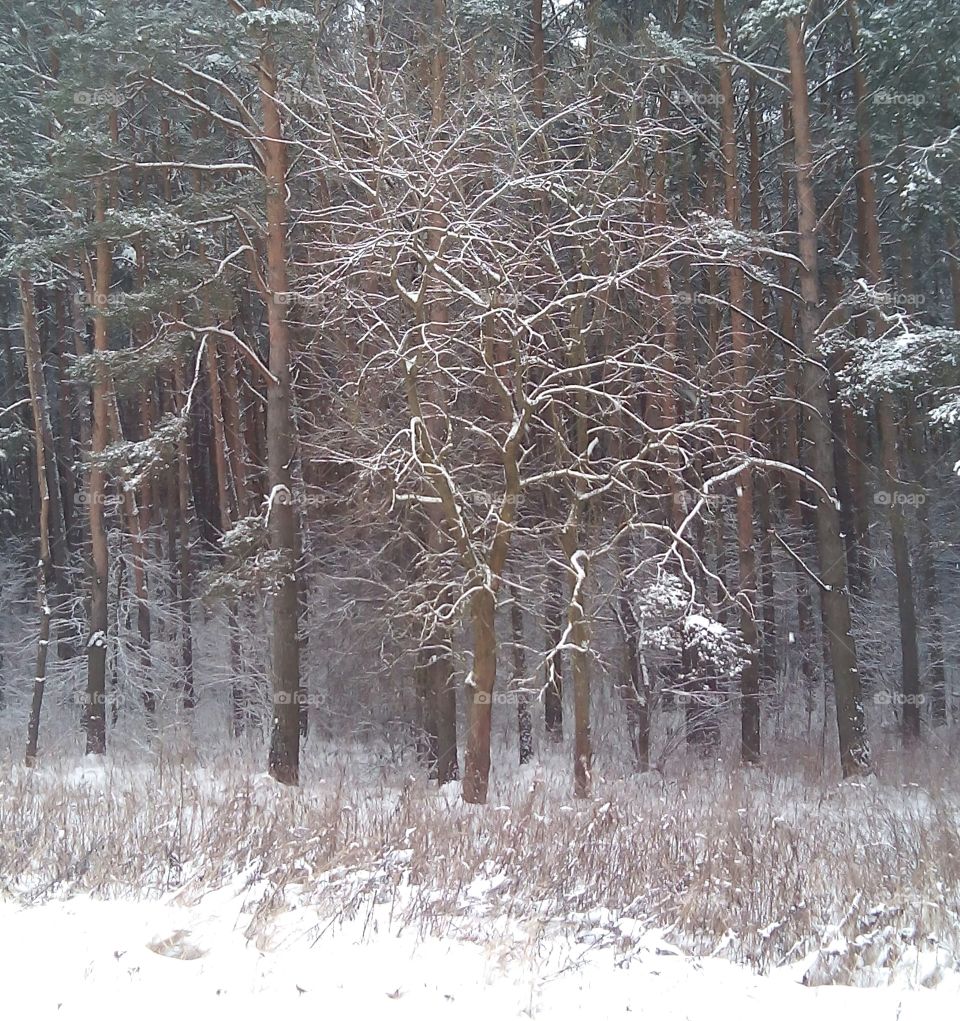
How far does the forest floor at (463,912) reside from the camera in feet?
13.5

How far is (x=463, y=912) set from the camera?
206 inches

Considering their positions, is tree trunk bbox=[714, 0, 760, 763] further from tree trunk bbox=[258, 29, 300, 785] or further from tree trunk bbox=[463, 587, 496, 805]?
tree trunk bbox=[258, 29, 300, 785]

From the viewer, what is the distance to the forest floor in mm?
4113

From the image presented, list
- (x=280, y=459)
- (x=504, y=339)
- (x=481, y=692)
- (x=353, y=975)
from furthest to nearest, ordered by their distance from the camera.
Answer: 1. (x=280, y=459)
2. (x=504, y=339)
3. (x=481, y=692)
4. (x=353, y=975)

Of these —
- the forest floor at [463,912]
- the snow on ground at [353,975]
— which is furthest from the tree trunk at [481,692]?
the snow on ground at [353,975]

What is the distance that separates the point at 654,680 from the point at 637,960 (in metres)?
12.2

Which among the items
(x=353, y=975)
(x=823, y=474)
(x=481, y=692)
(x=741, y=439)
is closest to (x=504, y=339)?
(x=481, y=692)

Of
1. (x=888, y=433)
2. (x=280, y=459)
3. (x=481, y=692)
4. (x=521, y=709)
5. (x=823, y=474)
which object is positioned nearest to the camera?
(x=481, y=692)

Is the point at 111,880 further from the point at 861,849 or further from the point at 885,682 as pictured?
the point at 885,682

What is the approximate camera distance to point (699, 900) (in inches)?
217

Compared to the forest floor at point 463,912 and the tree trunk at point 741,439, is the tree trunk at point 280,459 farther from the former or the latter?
the tree trunk at point 741,439

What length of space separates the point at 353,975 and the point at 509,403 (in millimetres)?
7820

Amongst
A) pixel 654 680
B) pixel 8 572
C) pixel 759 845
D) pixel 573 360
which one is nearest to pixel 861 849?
pixel 759 845

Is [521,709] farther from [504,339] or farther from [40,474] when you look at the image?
[40,474]
